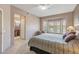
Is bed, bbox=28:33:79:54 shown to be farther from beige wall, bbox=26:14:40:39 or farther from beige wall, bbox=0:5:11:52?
beige wall, bbox=26:14:40:39

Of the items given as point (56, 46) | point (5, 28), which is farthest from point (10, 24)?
point (56, 46)

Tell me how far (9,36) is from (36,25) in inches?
137

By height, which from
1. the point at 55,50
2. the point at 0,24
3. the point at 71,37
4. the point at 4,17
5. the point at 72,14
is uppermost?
the point at 72,14

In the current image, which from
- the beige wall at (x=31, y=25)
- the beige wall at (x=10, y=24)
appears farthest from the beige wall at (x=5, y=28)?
the beige wall at (x=31, y=25)

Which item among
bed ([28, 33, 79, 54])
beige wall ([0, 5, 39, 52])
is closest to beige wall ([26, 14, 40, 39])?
beige wall ([0, 5, 39, 52])

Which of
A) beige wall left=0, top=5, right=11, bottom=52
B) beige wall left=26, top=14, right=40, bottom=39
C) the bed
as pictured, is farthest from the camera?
beige wall left=26, top=14, right=40, bottom=39

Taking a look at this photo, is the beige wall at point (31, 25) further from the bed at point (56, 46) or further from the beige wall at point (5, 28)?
the bed at point (56, 46)

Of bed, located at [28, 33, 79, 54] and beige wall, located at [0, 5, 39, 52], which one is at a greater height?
beige wall, located at [0, 5, 39, 52]

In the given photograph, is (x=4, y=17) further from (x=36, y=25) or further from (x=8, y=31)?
(x=36, y=25)

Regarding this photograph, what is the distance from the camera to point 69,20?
4.86 metres

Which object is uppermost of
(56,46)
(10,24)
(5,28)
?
(10,24)

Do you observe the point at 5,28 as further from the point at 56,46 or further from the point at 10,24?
the point at 56,46

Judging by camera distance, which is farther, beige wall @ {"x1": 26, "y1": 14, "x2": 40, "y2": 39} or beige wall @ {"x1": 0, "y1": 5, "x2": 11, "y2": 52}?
beige wall @ {"x1": 26, "y1": 14, "x2": 40, "y2": 39}
